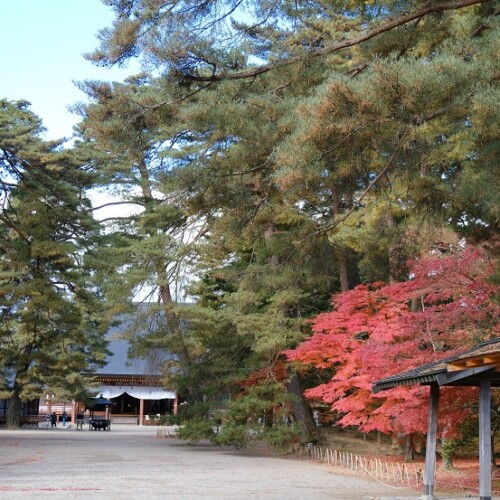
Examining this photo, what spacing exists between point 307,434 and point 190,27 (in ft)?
44.5

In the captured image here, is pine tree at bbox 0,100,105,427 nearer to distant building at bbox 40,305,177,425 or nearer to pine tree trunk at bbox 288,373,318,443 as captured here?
pine tree trunk at bbox 288,373,318,443

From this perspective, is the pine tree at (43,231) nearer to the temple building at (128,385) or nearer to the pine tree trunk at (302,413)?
the pine tree trunk at (302,413)

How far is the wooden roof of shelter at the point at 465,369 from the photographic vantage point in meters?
8.21

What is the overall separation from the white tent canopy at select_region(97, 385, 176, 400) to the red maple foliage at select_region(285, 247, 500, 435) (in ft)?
78.7

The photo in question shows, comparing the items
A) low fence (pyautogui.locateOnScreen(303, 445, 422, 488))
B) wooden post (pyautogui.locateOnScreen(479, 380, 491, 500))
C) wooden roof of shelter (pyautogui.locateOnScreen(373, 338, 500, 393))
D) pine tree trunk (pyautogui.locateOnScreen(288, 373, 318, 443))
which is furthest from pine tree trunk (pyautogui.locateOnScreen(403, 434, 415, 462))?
wooden post (pyautogui.locateOnScreen(479, 380, 491, 500))

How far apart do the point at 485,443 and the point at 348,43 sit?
4.96 m

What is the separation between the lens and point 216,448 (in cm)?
2286

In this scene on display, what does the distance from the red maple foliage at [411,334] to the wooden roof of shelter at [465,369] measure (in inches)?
91.8

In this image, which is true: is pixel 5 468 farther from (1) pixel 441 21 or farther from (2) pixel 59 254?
(1) pixel 441 21

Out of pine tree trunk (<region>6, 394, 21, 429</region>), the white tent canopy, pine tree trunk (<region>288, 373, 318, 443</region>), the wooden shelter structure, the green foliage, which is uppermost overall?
the green foliage

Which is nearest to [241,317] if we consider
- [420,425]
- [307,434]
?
[307,434]

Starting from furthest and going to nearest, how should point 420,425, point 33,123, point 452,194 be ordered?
point 33,123 < point 420,425 < point 452,194

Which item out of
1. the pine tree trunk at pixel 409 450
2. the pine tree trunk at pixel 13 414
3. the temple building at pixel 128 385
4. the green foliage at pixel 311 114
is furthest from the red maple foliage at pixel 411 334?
the temple building at pixel 128 385

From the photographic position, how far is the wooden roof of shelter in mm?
8211
